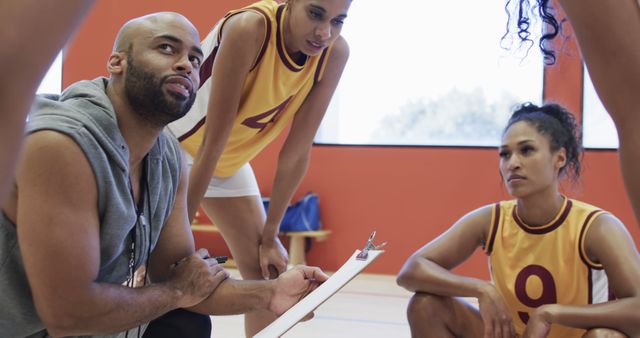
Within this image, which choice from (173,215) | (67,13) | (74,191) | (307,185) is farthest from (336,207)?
(67,13)

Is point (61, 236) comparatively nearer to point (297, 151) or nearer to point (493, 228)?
point (297, 151)

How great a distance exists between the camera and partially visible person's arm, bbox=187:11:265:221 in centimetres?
203

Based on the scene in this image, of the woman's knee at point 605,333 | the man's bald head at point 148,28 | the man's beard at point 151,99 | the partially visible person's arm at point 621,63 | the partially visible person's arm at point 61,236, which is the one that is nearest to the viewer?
the partially visible person's arm at point 621,63

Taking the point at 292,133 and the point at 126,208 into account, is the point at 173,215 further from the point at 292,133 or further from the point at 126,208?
the point at 292,133

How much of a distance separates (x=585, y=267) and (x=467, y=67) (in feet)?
10.5

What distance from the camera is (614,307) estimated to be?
195 cm

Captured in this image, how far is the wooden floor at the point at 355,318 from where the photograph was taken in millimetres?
3262

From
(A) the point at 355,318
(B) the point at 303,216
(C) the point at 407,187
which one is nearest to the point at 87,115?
(A) the point at 355,318

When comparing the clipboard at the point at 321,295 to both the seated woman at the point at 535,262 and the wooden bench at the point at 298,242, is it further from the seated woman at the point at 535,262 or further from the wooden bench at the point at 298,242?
the wooden bench at the point at 298,242

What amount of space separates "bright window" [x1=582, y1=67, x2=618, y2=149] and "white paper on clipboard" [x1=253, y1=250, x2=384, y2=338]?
3754 millimetres

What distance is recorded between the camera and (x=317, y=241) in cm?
522

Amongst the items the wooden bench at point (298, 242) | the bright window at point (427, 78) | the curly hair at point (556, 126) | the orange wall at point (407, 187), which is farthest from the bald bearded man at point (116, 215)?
the bright window at point (427, 78)

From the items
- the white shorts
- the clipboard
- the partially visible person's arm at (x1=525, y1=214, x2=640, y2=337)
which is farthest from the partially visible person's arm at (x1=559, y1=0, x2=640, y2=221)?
the white shorts

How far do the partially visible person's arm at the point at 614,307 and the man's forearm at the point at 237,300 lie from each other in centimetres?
76
